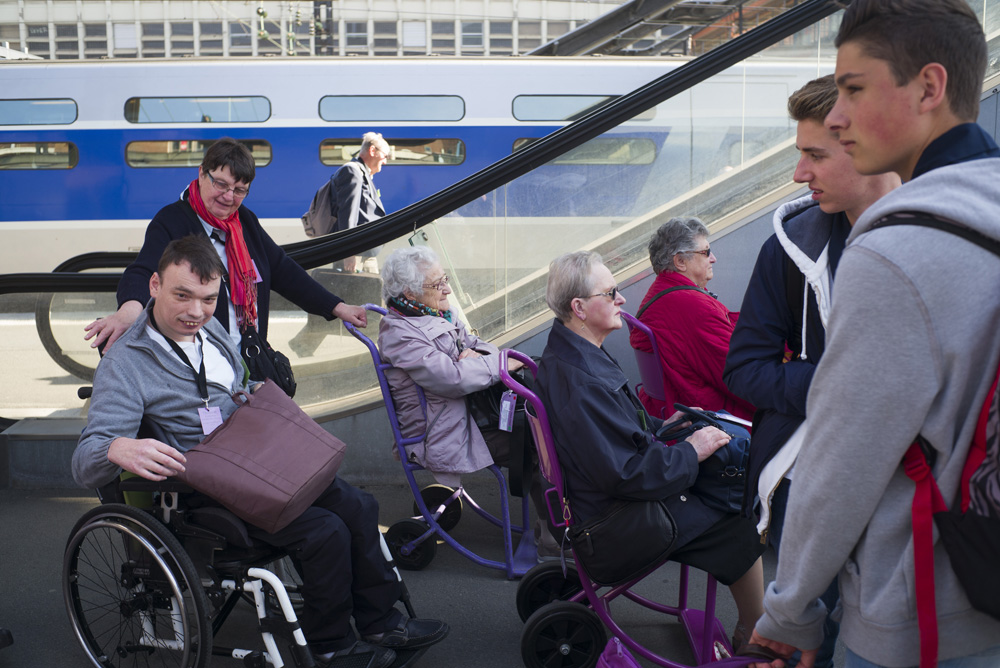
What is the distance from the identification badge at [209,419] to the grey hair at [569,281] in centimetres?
125

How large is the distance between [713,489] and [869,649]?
1557 mm

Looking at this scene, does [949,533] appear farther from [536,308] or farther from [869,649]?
[536,308]

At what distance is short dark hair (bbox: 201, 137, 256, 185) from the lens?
11.7 feet

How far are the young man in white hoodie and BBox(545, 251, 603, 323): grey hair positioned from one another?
833mm

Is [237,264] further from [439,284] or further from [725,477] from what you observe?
[725,477]

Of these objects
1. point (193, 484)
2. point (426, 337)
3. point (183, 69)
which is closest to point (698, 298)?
point (426, 337)

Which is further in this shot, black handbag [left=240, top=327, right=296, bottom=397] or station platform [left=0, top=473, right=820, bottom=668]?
black handbag [left=240, top=327, right=296, bottom=397]

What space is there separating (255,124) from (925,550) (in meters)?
9.80

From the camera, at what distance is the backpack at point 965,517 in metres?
1.17

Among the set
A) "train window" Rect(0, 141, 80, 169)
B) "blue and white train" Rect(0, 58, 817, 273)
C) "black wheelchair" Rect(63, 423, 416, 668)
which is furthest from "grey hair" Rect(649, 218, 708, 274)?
"train window" Rect(0, 141, 80, 169)

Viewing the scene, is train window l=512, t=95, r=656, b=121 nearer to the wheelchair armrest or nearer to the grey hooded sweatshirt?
the wheelchair armrest

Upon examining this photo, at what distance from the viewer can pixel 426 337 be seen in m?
3.99

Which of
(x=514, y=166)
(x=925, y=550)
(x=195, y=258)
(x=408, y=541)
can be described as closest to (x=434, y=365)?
(x=408, y=541)

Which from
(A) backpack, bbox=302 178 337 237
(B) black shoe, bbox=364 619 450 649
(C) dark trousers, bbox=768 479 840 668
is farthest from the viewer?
(A) backpack, bbox=302 178 337 237
